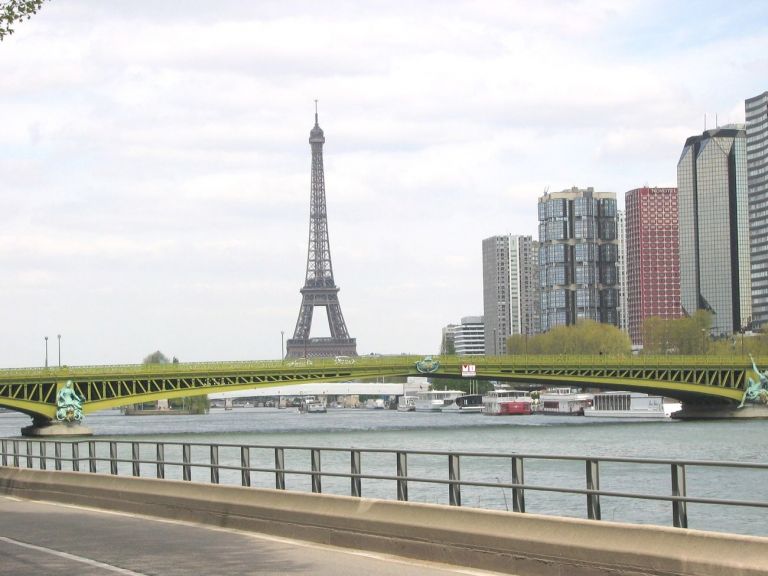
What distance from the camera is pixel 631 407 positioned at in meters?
186

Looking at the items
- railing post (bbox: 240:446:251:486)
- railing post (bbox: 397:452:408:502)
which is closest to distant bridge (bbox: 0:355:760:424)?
railing post (bbox: 240:446:251:486)

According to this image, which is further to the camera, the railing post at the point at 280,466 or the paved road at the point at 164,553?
the railing post at the point at 280,466

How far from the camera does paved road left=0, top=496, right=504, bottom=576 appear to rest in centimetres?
1905

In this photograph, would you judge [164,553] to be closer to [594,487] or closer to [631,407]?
[594,487]

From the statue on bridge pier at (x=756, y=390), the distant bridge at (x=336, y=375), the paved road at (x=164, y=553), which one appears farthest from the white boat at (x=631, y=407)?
the paved road at (x=164, y=553)

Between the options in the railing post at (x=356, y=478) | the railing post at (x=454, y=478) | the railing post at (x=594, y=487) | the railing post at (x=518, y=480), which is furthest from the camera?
the railing post at (x=356, y=478)

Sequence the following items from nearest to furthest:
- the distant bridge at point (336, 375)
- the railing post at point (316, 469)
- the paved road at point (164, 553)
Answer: the paved road at point (164, 553) → the railing post at point (316, 469) → the distant bridge at point (336, 375)

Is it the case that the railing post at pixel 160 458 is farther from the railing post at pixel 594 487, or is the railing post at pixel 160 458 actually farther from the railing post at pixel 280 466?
the railing post at pixel 594 487

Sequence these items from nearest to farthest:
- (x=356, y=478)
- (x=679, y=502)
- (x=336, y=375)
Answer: (x=679, y=502)
(x=356, y=478)
(x=336, y=375)

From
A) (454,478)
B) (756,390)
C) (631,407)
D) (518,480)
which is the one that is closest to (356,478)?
(454,478)

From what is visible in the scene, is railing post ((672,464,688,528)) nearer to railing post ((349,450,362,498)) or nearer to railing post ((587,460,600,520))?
railing post ((587,460,600,520))

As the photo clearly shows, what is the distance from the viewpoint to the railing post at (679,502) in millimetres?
Answer: 16531

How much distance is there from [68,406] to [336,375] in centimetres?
2415

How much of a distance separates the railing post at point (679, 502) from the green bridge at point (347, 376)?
329 ft
